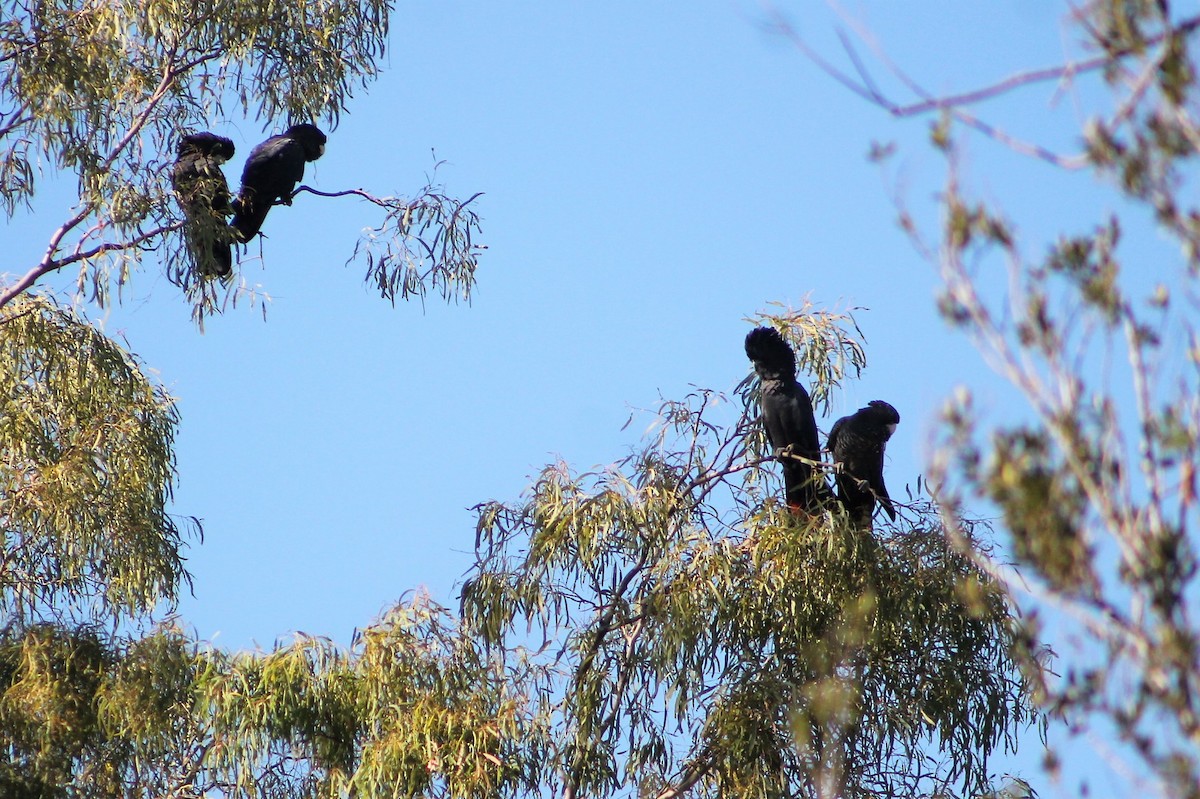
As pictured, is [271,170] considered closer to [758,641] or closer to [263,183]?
[263,183]

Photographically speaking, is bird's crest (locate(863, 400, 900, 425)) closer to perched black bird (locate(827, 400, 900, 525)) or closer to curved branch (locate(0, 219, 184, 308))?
perched black bird (locate(827, 400, 900, 525))

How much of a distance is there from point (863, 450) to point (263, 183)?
2.90m

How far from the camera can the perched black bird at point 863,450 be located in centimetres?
630

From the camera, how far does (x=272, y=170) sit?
737 centimetres

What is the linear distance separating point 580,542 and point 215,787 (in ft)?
5.39

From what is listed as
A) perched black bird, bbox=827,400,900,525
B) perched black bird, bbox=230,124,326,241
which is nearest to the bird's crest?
perched black bird, bbox=827,400,900,525

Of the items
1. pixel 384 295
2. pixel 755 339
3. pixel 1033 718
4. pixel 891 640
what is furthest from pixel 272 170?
pixel 1033 718

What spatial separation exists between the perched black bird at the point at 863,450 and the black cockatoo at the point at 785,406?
0.40ft

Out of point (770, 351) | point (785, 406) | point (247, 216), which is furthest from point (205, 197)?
point (785, 406)

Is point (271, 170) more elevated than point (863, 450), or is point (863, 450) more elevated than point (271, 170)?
point (271, 170)

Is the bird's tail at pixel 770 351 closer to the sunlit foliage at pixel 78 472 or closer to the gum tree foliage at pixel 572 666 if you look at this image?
the gum tree foliage at pixel 572 666

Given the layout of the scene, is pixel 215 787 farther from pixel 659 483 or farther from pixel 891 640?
pixel 891 640

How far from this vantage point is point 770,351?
6.70 metres

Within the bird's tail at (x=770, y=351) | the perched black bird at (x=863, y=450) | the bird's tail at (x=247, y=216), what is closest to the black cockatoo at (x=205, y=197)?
the bird's tail at (x=247, y=216)
